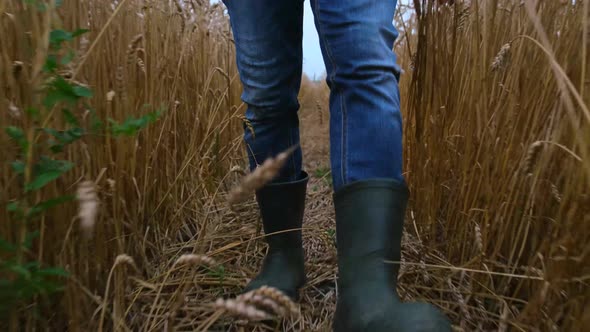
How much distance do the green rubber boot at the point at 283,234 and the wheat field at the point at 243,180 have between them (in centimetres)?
7

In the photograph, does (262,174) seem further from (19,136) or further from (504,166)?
(504,166)

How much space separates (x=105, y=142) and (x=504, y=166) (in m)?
0.72

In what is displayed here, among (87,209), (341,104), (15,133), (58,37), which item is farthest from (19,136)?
(341,104)

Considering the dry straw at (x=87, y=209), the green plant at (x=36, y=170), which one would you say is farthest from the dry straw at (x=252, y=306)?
the green plant at (x=36, y=170)

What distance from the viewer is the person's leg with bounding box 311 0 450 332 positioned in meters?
0.67

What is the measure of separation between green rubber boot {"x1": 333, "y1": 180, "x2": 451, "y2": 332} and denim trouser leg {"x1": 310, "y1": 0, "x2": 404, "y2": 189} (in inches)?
1.3

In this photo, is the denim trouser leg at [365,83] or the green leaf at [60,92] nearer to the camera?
the green leaf at [60,92]

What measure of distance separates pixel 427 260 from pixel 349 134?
0.46m

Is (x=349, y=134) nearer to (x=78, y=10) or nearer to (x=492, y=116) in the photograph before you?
(x=492, y=116)

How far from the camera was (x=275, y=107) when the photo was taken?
3.12 ft

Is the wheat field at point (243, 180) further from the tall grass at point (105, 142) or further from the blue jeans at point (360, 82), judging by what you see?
the blue jeans at point (360, 82)

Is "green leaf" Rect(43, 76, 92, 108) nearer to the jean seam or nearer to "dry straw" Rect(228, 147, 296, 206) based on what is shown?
"dry straw" Rect(228, 147, 296, 206)

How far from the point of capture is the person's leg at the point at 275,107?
34.7 inches

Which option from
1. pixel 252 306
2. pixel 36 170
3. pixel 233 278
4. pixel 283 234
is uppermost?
pixel 36 170
